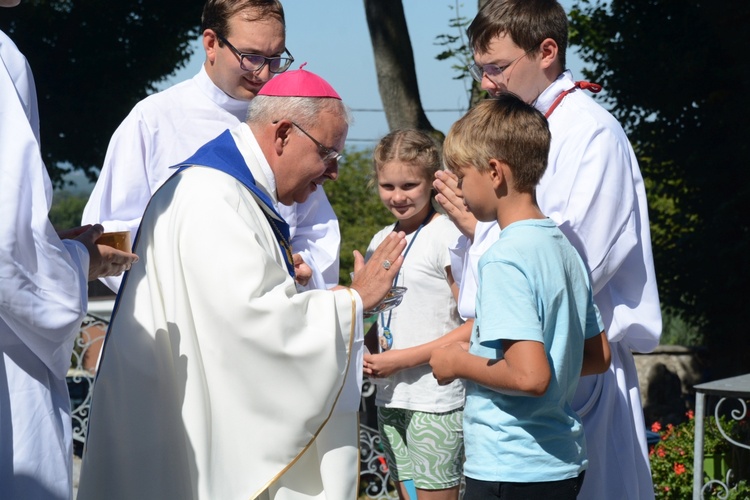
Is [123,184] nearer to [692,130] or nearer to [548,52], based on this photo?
[548,52]

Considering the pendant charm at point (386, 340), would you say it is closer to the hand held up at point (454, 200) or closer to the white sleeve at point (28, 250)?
the hand held up at point (454, 200)

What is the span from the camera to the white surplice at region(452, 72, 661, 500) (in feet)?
10.2

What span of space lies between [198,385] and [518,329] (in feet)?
3.03

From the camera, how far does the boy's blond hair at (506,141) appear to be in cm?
282

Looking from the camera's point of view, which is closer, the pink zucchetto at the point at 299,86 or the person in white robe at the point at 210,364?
the person in white robe at the point at 210,364

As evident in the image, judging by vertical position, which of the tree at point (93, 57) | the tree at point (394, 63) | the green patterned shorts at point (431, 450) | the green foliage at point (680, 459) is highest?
the tree at point (93, 57)

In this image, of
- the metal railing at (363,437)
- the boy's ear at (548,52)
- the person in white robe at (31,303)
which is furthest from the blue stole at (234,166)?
the metal railing at (363,437)

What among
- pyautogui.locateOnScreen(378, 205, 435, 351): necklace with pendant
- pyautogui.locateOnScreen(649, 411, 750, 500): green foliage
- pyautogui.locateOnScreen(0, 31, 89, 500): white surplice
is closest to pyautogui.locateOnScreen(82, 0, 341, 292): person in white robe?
pyautogui.locateOnScreen(378, 205, 435, 351): necklace with pendant

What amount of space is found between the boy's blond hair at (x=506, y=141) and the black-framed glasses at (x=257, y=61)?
139 cm

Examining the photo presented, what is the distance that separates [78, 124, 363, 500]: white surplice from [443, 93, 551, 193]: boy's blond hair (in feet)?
1.97

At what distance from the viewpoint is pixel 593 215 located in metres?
3.08

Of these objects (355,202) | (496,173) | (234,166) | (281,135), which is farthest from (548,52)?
(355,202)

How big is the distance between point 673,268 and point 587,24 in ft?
7.83

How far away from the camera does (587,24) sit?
30.9 ft
